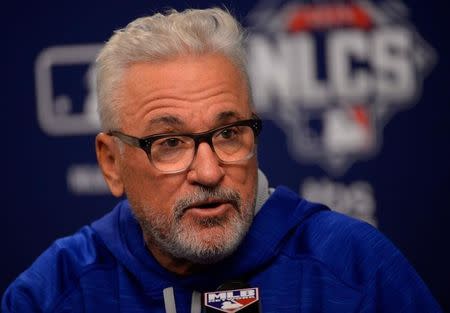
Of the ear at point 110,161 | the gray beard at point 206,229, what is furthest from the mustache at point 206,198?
the ear at point 110,161

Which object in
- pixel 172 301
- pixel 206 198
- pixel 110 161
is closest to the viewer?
pixel 206 198

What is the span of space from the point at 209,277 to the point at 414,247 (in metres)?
1.10

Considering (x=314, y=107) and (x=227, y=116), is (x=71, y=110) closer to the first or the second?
(x=314, y=107)

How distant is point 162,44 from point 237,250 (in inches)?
16.5

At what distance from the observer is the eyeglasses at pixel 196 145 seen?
142cm

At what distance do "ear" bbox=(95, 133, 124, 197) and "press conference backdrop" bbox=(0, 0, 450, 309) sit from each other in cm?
82

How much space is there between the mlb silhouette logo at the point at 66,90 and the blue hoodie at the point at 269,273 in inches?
34.6

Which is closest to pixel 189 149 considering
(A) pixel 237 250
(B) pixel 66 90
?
(A) pixel 237 250

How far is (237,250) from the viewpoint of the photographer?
1.51m

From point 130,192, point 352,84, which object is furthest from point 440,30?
point 130,192

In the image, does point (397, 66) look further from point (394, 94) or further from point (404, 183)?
point (404, 183)

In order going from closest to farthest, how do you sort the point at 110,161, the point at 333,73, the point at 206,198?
the point at 206,198
the point at 110,161
the point at 333,73

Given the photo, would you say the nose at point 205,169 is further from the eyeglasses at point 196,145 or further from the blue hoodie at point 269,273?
the blue hoodie at point 269,273

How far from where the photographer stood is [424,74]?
2.35m
